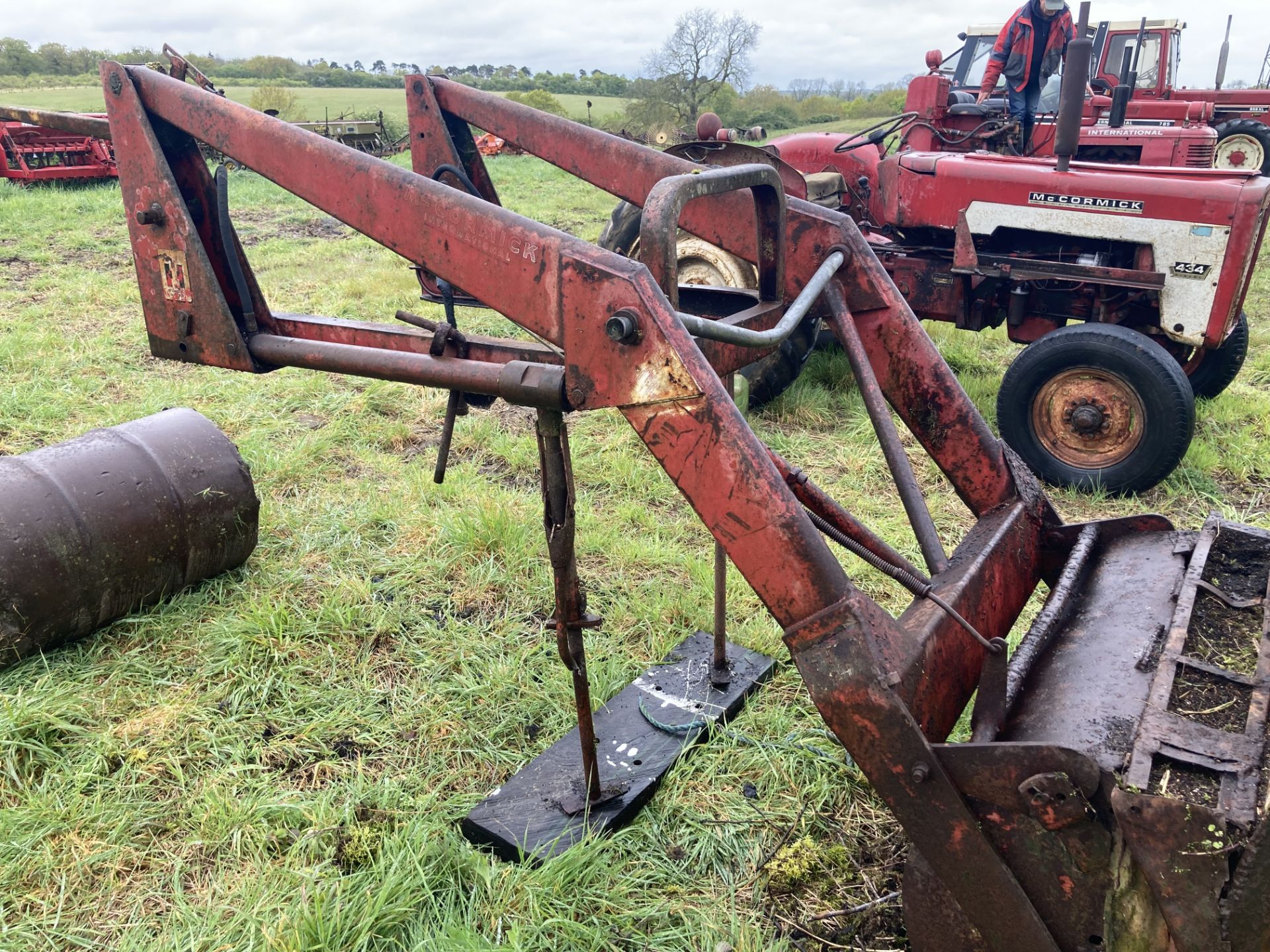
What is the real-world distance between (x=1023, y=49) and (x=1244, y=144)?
8.00 meters

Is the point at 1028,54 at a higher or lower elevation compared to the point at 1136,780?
higher

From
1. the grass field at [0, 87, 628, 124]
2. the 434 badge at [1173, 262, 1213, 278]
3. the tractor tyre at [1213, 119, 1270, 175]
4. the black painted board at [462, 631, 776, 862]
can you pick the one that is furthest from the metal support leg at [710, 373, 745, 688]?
the grass field at [0, 87, 628, 124]

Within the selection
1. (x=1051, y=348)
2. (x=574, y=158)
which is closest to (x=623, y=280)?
(x=574, y=158)

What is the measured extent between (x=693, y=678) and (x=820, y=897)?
91 cm

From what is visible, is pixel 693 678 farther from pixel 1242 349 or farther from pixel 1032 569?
pixel 1242 349

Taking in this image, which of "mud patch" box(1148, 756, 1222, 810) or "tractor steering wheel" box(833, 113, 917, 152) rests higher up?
"tractor steering wheel" box(833, 113, 917, 152)

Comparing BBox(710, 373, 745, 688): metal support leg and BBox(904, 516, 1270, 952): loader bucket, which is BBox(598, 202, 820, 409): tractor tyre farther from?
BBox(904, 516, 1270, 952): loader bucket

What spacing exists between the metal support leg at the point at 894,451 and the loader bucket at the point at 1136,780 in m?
0.31

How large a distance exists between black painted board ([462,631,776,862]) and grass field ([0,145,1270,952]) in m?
0.06

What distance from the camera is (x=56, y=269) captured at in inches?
344

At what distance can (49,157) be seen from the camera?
1353 cm

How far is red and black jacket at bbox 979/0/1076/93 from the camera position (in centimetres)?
627

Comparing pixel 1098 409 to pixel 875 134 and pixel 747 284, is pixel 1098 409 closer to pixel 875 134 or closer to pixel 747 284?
pixel 747 284

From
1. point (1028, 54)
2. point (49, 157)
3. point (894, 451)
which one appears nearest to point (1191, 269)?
point (1028, 54)
